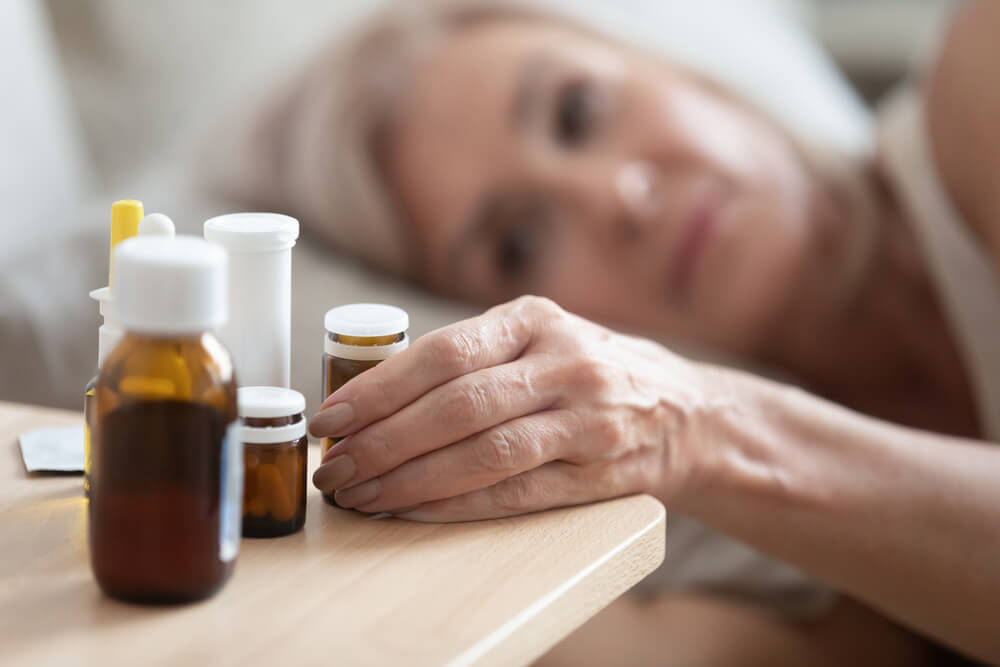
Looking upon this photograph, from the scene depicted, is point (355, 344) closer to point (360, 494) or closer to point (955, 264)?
point (360, 494)

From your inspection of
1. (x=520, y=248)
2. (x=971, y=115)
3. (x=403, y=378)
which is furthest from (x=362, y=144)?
(x=403, y=378)

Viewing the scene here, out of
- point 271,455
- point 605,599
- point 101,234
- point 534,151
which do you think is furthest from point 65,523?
point 534,151

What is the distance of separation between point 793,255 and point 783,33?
2.77ft

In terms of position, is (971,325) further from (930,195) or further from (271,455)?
(271,455)

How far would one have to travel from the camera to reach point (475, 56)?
1.23 meters

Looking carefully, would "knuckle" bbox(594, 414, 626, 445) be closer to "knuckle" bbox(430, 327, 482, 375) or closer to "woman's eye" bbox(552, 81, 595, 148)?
"knuckle" bbox(430, 327, 482, 375)

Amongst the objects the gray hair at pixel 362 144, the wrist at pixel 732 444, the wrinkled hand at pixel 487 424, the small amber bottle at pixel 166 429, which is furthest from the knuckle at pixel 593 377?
the gray hair at pixel 362 144

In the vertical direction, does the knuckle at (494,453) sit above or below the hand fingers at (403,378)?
Result: below

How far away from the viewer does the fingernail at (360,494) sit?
1.70 feet

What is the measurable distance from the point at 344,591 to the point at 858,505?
1.38 feet

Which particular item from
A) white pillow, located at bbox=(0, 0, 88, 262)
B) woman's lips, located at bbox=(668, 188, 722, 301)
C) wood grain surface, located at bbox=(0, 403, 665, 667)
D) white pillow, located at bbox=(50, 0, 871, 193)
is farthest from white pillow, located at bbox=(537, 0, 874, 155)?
wood grain surface, located at bbox=(0, 403, 665, 667)

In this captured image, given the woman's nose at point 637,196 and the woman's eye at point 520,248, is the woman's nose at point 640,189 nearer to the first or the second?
the woman's nose at point 637,196

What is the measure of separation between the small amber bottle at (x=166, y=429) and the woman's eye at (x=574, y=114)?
0.86 metres

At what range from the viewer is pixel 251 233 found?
1.64 feet
